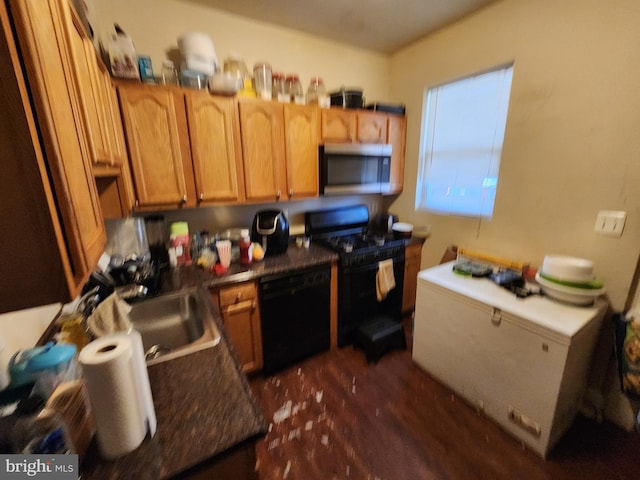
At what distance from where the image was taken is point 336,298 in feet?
7.09

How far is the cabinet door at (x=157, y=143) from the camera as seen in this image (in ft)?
5.08

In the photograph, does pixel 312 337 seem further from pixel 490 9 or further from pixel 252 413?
pixel 490 9

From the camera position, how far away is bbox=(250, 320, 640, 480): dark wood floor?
139 cm

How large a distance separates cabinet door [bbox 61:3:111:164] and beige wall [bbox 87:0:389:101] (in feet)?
2.24

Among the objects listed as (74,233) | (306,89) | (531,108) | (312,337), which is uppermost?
(306,89)

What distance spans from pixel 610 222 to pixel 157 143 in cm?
271

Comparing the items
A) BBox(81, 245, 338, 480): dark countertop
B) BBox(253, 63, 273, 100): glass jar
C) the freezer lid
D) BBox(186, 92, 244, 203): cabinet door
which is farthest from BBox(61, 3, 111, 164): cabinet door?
the freezer lid

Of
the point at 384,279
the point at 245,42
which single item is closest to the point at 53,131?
the point at 245,42

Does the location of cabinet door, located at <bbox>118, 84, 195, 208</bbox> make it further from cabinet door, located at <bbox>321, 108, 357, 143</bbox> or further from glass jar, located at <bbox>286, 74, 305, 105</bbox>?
cabinet door, located at <bbox>321, 108, 357, 143</bbox>

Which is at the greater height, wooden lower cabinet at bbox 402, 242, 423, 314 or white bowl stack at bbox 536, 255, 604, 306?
white bowl stack at bbox 536, 255, 604, 306

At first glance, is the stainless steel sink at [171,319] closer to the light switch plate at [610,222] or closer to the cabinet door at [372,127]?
the cabinet door at [372,127]

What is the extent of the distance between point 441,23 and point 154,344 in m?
2.99

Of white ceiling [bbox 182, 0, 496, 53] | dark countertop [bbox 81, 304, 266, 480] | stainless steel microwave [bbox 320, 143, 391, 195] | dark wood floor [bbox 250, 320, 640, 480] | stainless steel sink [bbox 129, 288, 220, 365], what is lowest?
dark wood floor [bbox 250, 320, 640, 480]

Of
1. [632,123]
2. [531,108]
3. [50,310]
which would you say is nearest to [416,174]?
[531,108]
